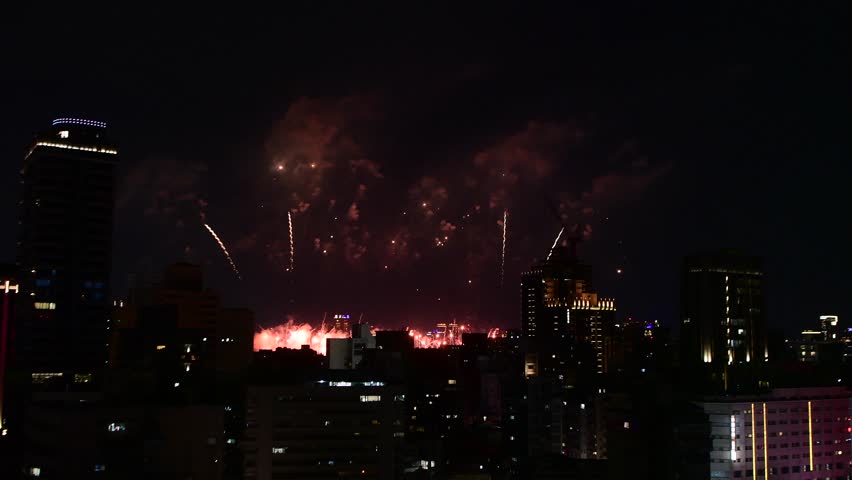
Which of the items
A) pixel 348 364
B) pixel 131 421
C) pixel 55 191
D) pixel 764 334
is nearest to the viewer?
pixel 131 421

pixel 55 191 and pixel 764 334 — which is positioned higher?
pixel 55 191

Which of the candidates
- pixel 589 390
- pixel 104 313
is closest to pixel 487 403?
pixel 589 390

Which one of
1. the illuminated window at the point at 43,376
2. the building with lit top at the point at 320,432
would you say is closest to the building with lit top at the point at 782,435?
the building with lit top at the point at 320,432

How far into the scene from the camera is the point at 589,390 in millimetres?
49594

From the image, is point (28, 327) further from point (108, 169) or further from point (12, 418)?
point (12, 418)

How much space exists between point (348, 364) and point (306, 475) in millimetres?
22544

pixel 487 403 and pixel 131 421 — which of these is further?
pixel 487 403

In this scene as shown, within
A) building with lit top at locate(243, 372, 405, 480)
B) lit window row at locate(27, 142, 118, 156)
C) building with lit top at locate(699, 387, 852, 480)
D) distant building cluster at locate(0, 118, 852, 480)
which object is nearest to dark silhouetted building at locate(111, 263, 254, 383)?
distant building cluster at locate(0, 118, 852, 480)

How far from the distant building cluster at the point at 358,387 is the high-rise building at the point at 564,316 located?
517 mm

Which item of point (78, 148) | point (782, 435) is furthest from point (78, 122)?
point (782, 435)

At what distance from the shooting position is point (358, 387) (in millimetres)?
31109

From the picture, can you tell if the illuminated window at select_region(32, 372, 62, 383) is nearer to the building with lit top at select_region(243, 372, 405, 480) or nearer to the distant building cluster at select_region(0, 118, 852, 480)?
the distant building cluster at select_region(0, 118, 852, 480)

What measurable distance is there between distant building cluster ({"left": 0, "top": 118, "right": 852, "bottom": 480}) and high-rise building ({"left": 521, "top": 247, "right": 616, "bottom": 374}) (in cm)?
52

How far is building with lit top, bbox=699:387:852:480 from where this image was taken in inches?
1495
